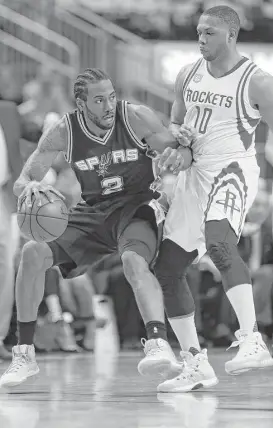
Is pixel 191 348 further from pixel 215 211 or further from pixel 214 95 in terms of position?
pixel 214 95

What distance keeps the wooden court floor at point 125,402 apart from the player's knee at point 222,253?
63 centimetres

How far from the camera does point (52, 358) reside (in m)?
7.85

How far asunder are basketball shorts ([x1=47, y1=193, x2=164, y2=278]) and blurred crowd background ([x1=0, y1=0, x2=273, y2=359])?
4.49 ft

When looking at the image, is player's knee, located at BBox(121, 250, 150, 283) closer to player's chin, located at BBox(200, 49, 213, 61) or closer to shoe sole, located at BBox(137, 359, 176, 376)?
shoe sole, located at BBox(137, 359, 176, 376)

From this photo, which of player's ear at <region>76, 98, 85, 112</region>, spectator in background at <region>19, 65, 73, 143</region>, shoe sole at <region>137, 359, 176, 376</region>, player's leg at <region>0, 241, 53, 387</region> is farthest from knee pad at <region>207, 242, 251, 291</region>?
spectator in background at <region>19, 65, 73, 143</region>

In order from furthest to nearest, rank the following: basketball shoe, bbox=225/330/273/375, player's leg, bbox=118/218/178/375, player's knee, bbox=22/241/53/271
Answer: player's knee, bbox=22/241/53/271 → player's leg, bbox=118/218/178/375 → basketball shoe, bbox=225/330/273/375

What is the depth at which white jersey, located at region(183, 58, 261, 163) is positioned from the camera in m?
5.21

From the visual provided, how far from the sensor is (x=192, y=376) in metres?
5.18

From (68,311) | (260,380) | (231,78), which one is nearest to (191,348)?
(260,380)

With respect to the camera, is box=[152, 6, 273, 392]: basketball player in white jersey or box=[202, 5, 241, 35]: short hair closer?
box=[152, 6, 273, 392]: basketball player in white jersey

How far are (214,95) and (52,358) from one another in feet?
10.7

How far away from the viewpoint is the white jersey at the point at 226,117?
5.21 metres

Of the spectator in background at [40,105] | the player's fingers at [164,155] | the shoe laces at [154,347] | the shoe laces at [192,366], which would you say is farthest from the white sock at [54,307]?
the player's fingers at [164,155]

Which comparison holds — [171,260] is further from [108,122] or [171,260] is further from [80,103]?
[80,103]
